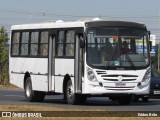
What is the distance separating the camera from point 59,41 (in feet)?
93.8

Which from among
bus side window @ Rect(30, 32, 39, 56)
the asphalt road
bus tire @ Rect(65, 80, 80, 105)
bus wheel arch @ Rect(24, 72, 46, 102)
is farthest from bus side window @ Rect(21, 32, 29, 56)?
bus tire @ Rect(65, 80, 80, 105)

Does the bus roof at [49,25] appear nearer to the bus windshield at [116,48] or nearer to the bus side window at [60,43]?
the bus side window at [60,43]

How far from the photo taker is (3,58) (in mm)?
57781

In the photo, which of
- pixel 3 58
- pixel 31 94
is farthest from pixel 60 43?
pixel 3 58

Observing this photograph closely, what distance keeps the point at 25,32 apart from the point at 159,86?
5.94m

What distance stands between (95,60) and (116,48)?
0.93 meters

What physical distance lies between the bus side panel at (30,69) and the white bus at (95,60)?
76mm

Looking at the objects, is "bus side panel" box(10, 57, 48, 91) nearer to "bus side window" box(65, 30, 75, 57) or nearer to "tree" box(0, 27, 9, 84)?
"bus side window" box(65, 30, 75, 57)

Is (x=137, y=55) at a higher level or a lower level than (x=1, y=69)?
higher

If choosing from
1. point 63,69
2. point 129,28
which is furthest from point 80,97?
point 129,28

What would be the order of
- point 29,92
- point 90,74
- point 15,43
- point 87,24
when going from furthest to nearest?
point 15,43
point 29,92
point 87,24
point 90,74

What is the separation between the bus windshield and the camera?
26.9m

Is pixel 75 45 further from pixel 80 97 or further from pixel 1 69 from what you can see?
pixel 1 69

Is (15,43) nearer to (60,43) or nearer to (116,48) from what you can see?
(60,43)
